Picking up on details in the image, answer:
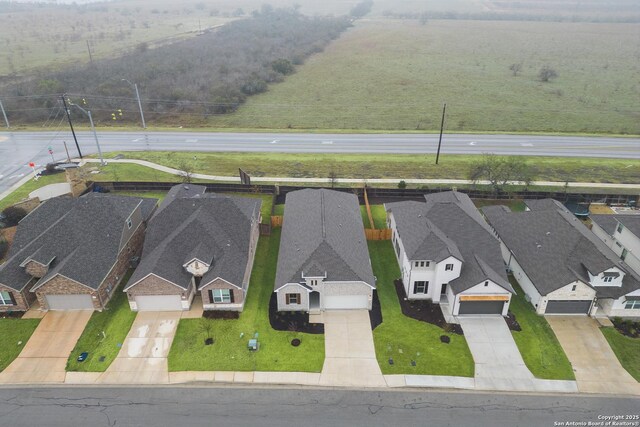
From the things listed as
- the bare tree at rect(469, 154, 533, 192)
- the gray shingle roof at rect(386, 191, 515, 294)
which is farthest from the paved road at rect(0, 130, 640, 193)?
the gray shingle roof at rect(386, 191, 515, 294)

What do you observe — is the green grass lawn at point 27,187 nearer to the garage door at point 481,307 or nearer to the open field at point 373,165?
the open field at point 373,165

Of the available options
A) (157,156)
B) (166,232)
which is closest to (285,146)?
(157,156)

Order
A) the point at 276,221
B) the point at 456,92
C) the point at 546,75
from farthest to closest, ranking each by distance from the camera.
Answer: the point at 546,75 < the point at 456,92 < the point at 276,221

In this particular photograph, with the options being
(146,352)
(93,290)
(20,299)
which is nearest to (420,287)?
(146,352)

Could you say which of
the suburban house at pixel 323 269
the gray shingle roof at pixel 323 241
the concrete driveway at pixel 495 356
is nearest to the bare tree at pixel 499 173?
the gray shingle roof at pixel 323 241

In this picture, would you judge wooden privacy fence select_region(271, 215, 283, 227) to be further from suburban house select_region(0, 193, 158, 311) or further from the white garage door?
the white garage door

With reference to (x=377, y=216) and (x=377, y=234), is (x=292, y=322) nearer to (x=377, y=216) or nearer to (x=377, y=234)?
(x=377, y=234)

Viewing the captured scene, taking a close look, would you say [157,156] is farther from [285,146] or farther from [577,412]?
[577,412]
